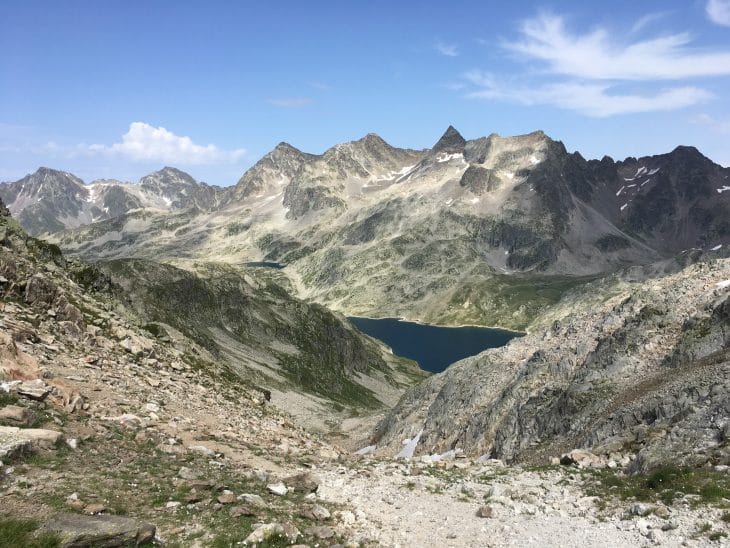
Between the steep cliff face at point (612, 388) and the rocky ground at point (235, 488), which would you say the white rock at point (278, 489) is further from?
the steep cliff face at point (612, 388)

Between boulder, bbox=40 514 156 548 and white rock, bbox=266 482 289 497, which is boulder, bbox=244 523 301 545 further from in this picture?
white rock, bbox=266 482 289 497

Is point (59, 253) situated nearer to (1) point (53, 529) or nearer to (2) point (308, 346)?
(1) point (53, 529)

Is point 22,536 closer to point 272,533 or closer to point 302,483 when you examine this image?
point 272,533

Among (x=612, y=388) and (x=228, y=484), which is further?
(x=612, y=388)

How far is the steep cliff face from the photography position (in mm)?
27641

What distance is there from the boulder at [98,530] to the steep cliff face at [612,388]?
73.6 ft

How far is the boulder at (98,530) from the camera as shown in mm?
14148

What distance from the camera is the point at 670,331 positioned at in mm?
42000

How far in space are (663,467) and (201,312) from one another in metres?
126

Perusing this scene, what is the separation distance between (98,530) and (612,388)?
3610 cm

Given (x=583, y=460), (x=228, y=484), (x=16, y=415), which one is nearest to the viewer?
(x=16, y=415)

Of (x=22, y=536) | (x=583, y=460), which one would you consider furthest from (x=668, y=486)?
(x=22, y=536)

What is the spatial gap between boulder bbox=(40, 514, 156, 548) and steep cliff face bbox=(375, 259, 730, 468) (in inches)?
883

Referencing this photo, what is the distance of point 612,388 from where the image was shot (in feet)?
128
